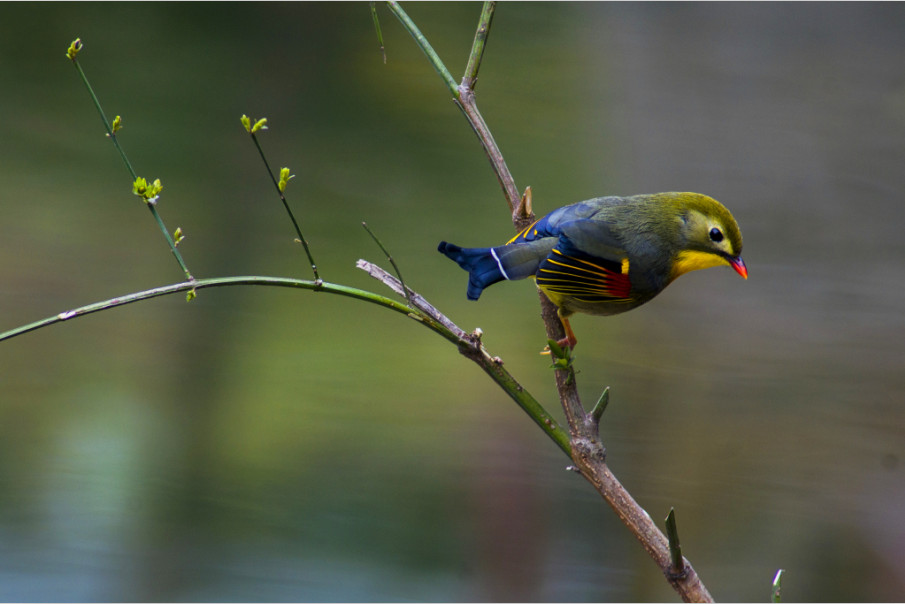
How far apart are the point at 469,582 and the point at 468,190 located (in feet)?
3.84

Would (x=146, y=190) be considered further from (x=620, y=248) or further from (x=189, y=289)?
(x=620, y=248)

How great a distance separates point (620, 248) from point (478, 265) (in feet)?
0.86

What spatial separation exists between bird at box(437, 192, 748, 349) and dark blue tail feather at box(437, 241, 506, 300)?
38 mm

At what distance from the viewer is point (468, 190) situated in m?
2.37

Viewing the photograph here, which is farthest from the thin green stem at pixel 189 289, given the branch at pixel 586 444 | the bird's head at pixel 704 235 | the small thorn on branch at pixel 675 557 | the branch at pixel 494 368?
the bird's head at pixel 704 235

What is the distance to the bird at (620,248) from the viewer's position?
40.9 inches

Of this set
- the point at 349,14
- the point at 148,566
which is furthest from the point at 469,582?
the point at 349,14

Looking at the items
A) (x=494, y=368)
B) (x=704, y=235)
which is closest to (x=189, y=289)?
(x=494, y=368)

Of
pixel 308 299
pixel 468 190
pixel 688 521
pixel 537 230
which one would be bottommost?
pixel 688 521

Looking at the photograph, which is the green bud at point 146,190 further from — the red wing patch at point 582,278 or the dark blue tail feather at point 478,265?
the red wing patch at point 582,278

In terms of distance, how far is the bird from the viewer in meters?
1.04

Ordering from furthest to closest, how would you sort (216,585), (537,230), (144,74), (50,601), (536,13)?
(536,13) → (144,74) → (216,585) → (50,601) → (537,230)

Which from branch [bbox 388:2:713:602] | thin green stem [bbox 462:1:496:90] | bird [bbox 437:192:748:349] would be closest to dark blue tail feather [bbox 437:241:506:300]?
bird [bbox 437:192:748:349]

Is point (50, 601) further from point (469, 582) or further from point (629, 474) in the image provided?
point (629, 474)
